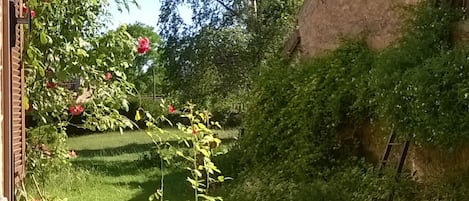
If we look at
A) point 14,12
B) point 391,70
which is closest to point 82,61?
point 14,12

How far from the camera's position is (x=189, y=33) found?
40.5 ft

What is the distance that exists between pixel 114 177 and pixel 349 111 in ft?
16.0

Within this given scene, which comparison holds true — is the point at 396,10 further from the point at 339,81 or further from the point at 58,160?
the point at 58,160

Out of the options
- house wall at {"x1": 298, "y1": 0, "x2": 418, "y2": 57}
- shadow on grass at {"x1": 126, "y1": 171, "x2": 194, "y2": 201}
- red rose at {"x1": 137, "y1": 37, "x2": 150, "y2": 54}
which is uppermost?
house wall at {"x1": 298, "y1": 0, "x2": 418, "y2": 57}

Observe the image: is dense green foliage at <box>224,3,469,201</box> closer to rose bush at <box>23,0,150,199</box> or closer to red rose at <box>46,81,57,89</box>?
rose bush at <box>23,0,150,199</box>

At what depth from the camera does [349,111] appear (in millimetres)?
6406

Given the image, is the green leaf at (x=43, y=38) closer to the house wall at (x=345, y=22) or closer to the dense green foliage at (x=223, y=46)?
the house wall at (x=345, y=22)

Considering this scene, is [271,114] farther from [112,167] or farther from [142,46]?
[112,167]

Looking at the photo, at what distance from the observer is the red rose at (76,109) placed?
5340 mm

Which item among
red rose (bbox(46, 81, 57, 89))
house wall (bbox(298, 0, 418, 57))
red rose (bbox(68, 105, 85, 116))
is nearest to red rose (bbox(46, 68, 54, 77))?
red rose (bbox(46, 81, 57, 89))

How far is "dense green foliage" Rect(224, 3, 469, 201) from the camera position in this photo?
4660 mm

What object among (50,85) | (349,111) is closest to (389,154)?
(349,111)

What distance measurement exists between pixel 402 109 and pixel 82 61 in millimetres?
2585

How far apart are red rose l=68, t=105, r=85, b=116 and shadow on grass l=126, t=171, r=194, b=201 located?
7.98 ft
